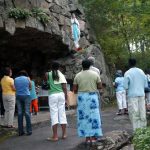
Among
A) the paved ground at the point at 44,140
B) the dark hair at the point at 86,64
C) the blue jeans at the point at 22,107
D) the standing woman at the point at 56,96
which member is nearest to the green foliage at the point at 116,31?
the paved ground at the point at 44,140

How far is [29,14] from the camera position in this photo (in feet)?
50.8

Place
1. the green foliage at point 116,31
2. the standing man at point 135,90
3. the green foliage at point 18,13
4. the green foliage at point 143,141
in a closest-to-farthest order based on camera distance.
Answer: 1. the green foliage at point 143,141
2. the standing man at point 135,90
3. the green foliage at point 18,13
4. the green foliage at point 116,31

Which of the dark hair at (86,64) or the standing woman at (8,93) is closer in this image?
the dark hair at (86,64)

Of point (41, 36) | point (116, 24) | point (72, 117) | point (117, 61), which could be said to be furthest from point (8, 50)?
point (117, 61)

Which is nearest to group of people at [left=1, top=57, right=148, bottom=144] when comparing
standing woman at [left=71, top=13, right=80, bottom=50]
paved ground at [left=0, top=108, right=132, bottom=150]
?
paved ground at [left=0, top=108, right=132, bottom=150]

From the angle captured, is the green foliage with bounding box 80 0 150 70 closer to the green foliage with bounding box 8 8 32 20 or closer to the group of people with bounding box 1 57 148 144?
the green foliage with bounding box 8 8 32 20

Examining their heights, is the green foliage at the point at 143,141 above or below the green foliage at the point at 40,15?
below

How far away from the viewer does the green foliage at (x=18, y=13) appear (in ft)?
48.0

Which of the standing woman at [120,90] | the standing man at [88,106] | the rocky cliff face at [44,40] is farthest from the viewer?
the rocky cliff face at [44,40]

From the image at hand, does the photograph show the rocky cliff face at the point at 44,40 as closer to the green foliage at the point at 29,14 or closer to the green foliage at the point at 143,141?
the green foliage at the point at 29,14

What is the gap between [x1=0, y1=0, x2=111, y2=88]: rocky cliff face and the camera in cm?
1526

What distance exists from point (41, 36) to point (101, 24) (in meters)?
8.04

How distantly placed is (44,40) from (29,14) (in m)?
2.42

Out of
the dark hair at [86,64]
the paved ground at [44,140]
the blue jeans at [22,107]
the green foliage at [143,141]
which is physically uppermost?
the dark hair at [86,64]
